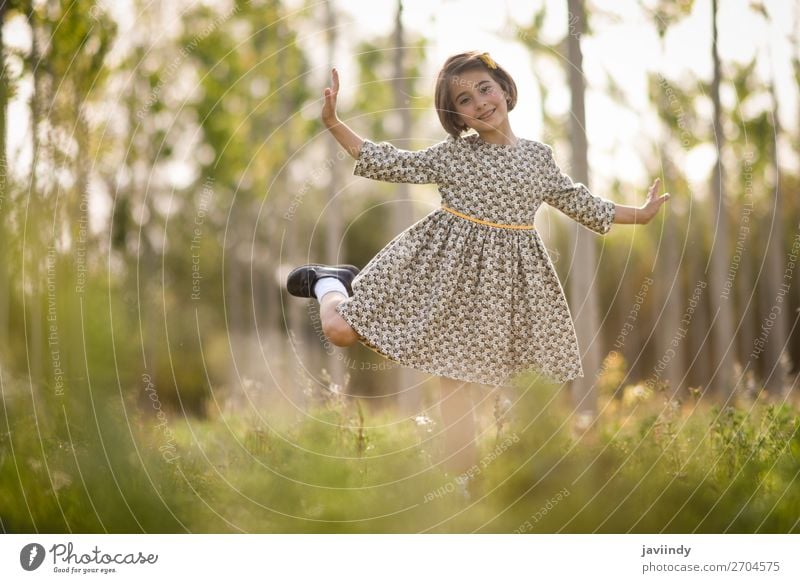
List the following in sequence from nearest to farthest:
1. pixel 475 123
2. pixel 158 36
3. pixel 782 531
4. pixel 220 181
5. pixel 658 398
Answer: pixel 475 123
pixel 782 531
pixel 658 398
pixel 158 36
pixel 220 181

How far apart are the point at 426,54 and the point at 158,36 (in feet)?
6.06

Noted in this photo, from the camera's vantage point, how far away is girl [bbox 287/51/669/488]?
3.39 m

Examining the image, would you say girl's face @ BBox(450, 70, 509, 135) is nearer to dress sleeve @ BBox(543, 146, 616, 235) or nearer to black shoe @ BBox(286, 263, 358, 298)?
dress sleeve @ BBox(543, 146, 616, 235)

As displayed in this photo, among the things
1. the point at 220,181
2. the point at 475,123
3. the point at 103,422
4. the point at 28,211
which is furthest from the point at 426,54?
the point at 220,181

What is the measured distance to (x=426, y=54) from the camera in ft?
20.0

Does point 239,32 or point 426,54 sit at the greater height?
point 239,32

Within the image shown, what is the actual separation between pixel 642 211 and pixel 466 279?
84 centimetres

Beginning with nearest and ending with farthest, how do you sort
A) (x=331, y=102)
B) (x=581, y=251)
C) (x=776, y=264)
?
1. (x=331, y=102)
2. (x=581, y=251)
3. (x=776, y=264)

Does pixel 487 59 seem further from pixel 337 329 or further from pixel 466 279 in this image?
pixel 337 329

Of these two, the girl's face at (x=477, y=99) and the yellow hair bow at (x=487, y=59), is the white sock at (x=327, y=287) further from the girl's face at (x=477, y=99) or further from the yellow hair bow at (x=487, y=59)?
the yellow hair bow at (x=487, y=59)

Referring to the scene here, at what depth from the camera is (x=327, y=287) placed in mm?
3562

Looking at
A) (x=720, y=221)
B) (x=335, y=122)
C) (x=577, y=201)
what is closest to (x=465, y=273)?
(x=577, y=201)

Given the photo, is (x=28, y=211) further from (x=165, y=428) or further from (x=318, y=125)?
(x=318, y=125)
